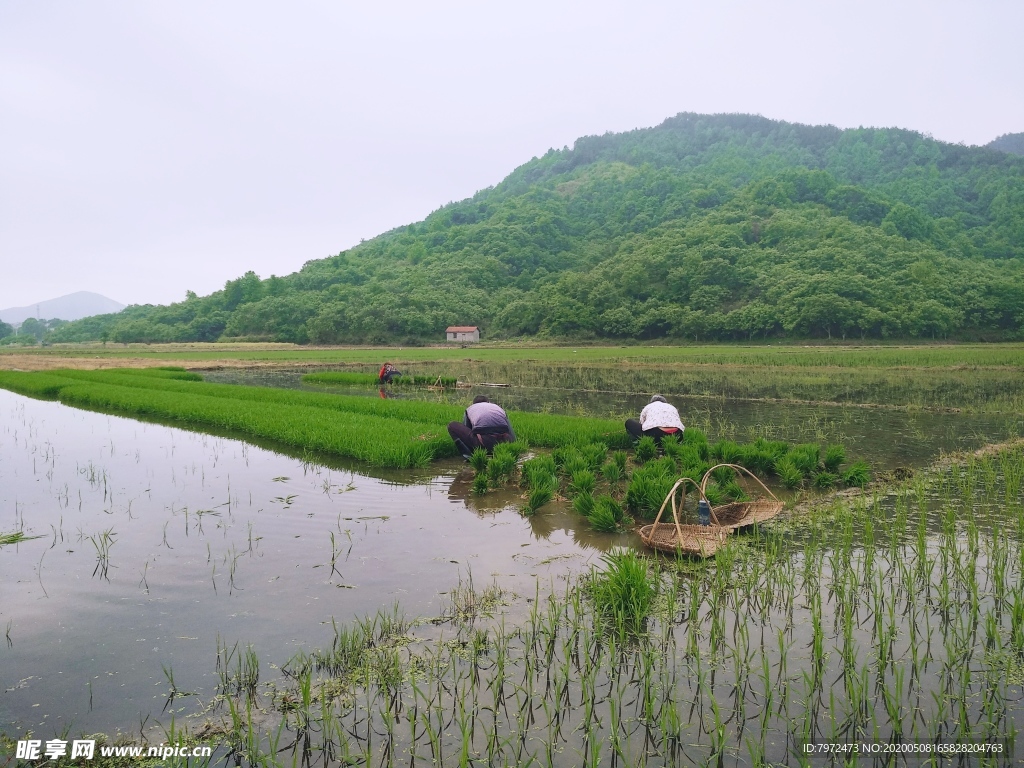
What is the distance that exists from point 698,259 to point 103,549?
222ft

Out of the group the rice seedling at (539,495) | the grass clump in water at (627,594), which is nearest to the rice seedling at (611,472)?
the rice seedling at (539,495)

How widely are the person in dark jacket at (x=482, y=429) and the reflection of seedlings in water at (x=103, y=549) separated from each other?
466 cm

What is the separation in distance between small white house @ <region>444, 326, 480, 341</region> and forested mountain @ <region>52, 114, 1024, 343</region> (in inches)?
90.1

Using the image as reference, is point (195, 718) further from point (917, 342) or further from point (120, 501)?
point (917, 342)

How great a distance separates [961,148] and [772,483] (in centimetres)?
12487

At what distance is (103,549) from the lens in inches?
224

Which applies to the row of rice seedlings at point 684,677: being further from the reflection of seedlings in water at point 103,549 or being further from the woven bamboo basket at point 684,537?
the reflection of seedlings in water at point 103,549

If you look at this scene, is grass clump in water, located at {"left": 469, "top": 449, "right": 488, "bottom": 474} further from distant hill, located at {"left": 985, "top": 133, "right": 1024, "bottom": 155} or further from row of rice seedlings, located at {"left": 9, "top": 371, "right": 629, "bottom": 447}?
distant hill, located at {"left": 985, "top": 133, "right": 1024, "bottom": 155}

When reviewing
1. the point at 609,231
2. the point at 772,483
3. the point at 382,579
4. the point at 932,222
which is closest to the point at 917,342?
the point at 932,222

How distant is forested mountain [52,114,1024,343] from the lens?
5262 centimetres

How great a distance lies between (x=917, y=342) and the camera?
150ft

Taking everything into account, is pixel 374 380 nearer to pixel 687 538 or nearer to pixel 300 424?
pixel 300 424

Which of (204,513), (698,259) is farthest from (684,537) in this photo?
(698,259)

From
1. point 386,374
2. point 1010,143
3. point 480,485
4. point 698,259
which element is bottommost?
point 480,485
